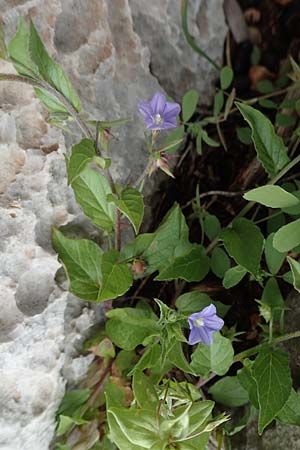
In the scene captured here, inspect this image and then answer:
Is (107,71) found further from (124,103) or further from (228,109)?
(228,109)

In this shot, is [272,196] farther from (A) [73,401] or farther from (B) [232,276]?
(A) [73,401]

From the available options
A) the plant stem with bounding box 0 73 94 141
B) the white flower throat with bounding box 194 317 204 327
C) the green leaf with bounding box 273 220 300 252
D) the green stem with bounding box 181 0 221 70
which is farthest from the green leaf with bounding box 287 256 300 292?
the green stem with bounding box 181 0 221 70

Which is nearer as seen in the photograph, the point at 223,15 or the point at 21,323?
the point at 21,323

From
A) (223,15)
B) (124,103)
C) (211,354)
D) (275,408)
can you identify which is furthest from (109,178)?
(223,15)

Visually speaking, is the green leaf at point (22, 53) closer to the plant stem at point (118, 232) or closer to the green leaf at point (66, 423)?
the plant stem at point (118, 232)

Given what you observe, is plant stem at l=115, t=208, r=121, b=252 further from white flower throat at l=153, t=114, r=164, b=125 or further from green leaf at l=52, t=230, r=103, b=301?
white flower throat at l=153, t=114, r=164, b=125

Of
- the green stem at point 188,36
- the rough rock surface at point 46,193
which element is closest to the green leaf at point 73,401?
the rough rock surface at point 46,193

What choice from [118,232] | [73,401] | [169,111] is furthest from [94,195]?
[73,401]
